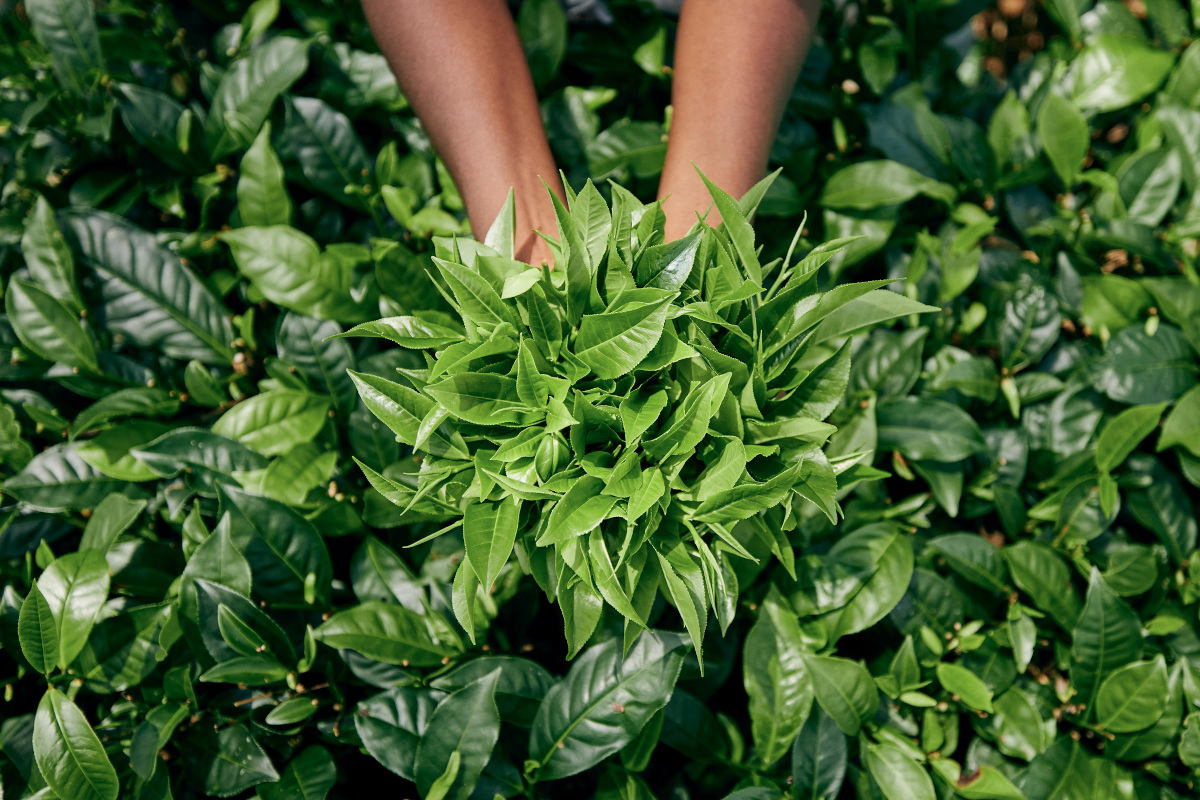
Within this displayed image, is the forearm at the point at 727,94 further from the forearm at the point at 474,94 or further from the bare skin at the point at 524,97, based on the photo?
the forearm at the point at 474,94

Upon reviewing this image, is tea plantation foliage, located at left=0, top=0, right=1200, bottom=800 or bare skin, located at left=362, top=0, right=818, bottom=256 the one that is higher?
bare skin, located at left=362, top=0, right=818, bottom=256

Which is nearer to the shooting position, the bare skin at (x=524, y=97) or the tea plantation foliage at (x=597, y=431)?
the tea plantation foliage at (x=597, y=431)

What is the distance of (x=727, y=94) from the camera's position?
97 centimetres

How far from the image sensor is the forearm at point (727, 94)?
96 centimetres

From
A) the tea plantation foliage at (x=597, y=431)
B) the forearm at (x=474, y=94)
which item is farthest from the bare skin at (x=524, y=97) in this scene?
the tea plantation foliage at (x=597, y=431)

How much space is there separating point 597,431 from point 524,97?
53cm

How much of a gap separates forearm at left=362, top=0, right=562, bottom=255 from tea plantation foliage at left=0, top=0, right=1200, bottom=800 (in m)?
0.15

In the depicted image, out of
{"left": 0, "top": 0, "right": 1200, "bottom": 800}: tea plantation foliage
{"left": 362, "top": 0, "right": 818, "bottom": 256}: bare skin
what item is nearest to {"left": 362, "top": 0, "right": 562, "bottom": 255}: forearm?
{"left": 362, "top": 0, "right": 818, "bottom": 256}: bare skin

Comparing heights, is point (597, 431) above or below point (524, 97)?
below

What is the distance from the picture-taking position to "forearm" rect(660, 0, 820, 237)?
0.96 m

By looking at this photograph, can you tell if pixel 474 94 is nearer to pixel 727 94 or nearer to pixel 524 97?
pixel 524 97

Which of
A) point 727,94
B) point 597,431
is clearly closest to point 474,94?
point 727,94

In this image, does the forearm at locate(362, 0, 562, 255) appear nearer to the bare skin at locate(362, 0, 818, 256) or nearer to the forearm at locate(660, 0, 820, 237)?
the bare skin at locate(362, 0, 818, 256)

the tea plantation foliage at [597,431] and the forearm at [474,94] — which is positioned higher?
the forearm at [474,94]
